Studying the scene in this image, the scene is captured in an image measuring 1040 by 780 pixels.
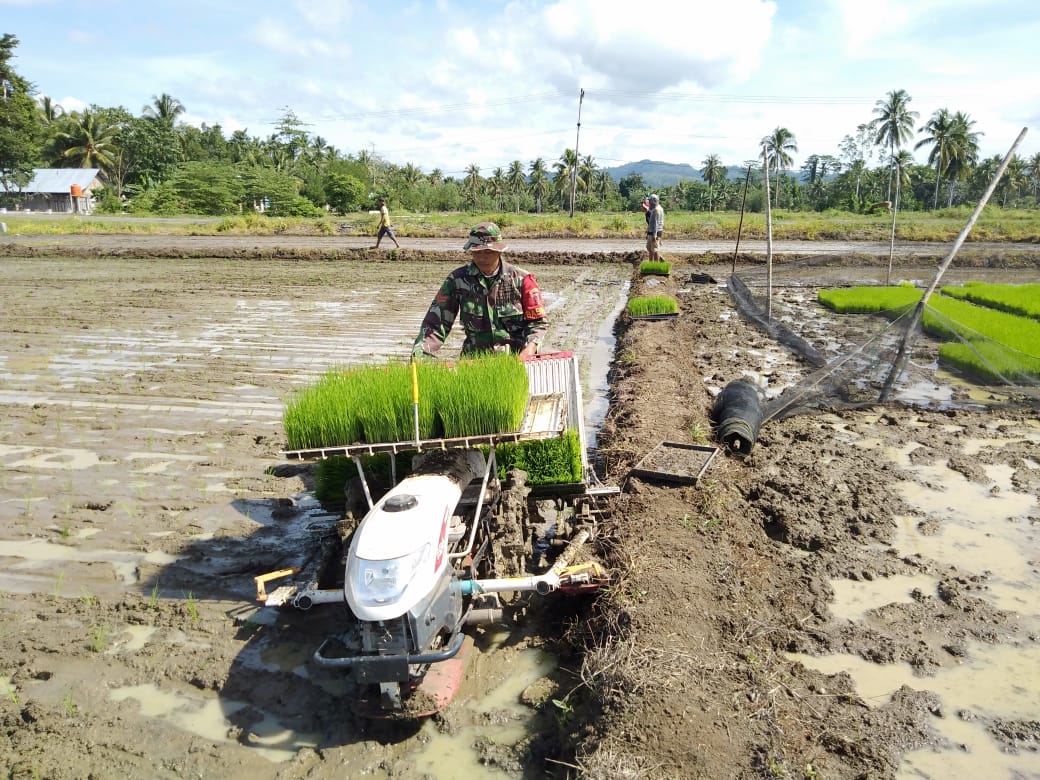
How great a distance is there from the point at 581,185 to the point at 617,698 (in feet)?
232

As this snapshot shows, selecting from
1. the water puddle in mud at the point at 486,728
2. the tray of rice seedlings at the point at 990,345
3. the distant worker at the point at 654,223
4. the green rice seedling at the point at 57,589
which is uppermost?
the distant worker at the point at 654,223

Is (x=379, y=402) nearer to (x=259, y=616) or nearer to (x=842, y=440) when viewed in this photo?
(x=259, y=616)

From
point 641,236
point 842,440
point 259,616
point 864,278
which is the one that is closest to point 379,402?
point 259,616

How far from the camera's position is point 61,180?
2153 inches

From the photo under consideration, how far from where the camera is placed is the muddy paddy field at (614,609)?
9.64 feet

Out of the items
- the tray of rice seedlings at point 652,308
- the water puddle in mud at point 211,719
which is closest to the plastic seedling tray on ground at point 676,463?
the water puddle in mud at point 211,719

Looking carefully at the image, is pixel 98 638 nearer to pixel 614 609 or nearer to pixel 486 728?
pixel 486 728

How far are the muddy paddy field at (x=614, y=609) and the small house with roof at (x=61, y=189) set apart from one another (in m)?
53.8

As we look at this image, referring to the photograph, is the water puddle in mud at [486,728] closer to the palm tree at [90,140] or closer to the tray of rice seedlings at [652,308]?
the tray of rice seedlings at [652,308]

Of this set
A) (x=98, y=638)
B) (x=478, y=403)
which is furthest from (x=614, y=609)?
(x=98, y=638)

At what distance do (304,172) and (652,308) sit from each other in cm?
Result: 4291

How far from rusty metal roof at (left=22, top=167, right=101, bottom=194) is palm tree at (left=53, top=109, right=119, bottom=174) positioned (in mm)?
1718

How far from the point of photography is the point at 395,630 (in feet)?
9.16

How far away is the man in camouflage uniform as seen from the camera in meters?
5.08
